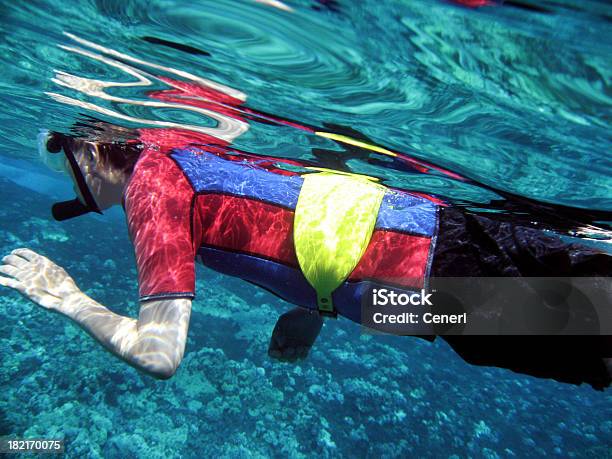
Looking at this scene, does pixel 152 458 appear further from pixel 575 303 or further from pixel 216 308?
pixel 575 303

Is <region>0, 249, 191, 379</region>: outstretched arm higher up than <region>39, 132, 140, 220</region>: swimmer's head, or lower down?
lower down

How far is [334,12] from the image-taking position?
287 centimetres

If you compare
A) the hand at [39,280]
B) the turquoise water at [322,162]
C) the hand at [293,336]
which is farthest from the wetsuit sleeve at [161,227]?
the hand at [293,336]

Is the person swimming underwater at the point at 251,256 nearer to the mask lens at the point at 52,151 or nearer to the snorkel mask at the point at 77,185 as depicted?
the snorkel mask at the point at 77,185

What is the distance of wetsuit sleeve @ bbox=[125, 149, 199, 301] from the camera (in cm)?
269

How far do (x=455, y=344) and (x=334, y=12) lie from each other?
301cm

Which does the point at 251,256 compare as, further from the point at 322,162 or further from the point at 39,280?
the point at 322,162

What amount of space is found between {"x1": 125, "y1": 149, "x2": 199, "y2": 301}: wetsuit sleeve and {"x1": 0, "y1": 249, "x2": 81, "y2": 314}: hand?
638mm

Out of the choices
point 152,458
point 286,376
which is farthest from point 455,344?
point 286,376

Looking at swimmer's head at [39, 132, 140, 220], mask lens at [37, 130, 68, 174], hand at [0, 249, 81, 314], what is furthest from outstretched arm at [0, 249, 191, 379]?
mask lens at [37, 130, 68, 174]

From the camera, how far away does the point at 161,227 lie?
2.96m

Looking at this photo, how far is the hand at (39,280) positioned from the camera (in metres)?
2.74

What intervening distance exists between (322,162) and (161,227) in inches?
184

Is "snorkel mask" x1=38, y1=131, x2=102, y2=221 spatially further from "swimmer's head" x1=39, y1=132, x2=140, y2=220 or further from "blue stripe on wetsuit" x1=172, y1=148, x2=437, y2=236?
"blue stripe on wetsuit" x1=172, y1=148, x2=437, y2=236
